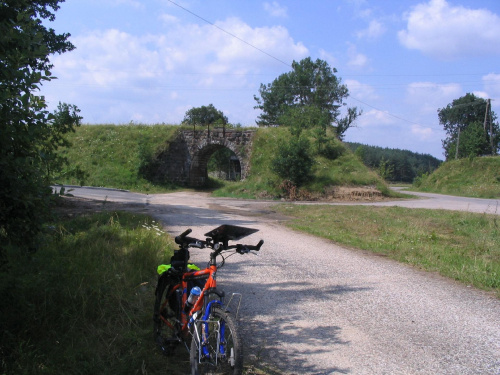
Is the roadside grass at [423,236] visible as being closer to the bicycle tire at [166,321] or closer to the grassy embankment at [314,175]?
the bicycle tire at [166,321]

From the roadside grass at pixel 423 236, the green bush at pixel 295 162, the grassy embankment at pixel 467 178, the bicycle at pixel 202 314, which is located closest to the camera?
the bicycle at pixel 202 314

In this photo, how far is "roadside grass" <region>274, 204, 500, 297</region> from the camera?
6.64 meters

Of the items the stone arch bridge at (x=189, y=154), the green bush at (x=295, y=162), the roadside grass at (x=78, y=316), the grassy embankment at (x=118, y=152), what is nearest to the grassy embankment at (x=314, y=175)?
the green bush at (x=295, y=162)

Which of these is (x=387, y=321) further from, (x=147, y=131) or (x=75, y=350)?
(x=147, y=131)

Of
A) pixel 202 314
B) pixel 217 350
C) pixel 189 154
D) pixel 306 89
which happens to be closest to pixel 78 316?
pixel 202 314

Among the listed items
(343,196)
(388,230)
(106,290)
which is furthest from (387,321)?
(343,196)

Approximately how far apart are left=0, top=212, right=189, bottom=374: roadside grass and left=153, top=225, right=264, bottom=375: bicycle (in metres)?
0.29

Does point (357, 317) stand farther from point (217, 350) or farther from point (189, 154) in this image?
point (189, 154)

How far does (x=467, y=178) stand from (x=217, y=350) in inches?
1478

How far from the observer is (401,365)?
3490mm

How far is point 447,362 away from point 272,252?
13.9 ft

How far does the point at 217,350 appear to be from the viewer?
9.74ft

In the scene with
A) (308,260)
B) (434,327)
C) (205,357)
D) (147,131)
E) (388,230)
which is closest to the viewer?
(205,357)

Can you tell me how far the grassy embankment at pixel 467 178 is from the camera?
31.8m
